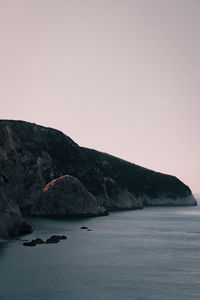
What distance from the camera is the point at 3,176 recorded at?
85312mm

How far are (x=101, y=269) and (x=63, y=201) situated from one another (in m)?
86.1

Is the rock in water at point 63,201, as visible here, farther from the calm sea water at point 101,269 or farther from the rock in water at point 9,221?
the calm sea water at point 101,269

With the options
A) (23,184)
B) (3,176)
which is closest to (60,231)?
(3,176)

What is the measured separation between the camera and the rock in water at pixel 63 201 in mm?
134250

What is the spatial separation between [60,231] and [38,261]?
1502 inches

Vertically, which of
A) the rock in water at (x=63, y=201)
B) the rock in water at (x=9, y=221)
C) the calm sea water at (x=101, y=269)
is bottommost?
the calm sea water at (x=101, y=269)

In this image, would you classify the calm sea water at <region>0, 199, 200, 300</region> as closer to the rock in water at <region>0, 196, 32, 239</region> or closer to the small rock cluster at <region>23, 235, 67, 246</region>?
the small rock cluster at <region>23, 235, 67, 246</region>

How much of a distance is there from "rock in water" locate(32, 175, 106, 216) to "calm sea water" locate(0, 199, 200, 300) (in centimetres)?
5442

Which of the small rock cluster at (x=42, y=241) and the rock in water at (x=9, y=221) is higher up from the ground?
the rock in water at (x=9, y=221)

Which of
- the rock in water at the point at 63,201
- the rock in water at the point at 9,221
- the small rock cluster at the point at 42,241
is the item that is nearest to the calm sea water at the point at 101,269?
the small rock cluster at the point at 42,241

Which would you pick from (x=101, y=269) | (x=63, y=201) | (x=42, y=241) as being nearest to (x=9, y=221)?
(x=42, y=241)

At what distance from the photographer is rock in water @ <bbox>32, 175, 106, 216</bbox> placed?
134 m

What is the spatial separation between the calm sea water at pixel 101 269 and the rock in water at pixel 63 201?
54417 millimetres

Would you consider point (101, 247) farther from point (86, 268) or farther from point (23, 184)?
point (23, 184)
